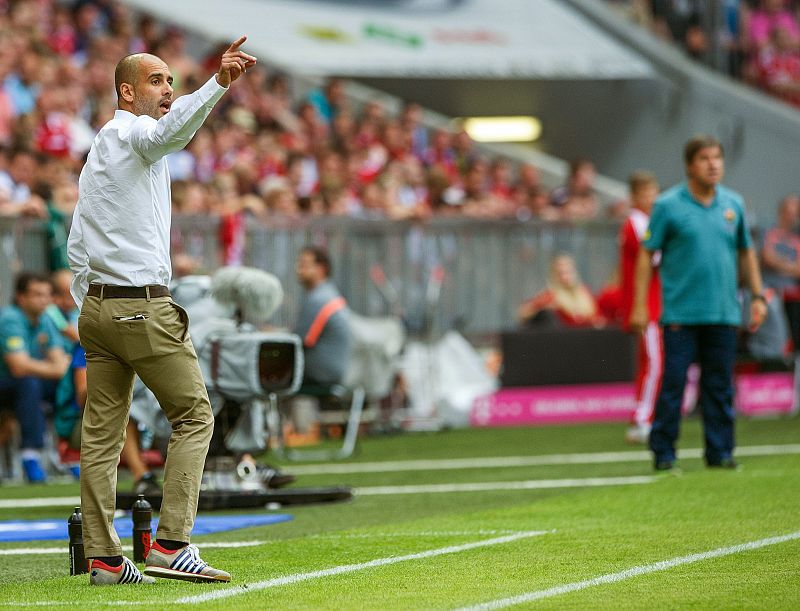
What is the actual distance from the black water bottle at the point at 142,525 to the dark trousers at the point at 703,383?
16.9ft

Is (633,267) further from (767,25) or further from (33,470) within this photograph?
(767,25)

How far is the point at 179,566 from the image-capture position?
23.7 feet

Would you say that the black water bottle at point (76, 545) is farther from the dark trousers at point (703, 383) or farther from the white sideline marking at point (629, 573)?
the dark trousers at point (703, 383)

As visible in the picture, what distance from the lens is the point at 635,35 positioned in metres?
26.9

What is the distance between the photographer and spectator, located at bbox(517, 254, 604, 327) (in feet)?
65.1

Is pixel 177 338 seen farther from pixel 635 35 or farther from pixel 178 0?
pixel 635 35

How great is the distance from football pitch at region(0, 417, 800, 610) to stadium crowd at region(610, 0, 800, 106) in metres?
14.0

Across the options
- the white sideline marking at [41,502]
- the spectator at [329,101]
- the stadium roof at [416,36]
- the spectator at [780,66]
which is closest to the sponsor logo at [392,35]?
the stadium roof at [416,36]

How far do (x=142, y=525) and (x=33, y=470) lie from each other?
6.39 m

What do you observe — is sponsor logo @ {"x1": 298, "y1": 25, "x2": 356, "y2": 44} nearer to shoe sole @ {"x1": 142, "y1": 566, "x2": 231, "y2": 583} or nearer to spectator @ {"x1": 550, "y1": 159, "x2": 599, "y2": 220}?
spectator @ {"x1": 550, "y1": 159, "x2": 599, "y2": 220}

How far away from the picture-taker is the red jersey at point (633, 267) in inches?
599

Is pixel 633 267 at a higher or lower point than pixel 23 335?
higher

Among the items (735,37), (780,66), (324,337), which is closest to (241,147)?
(324,337)

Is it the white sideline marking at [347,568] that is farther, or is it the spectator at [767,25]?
the spectator at [767,25]
